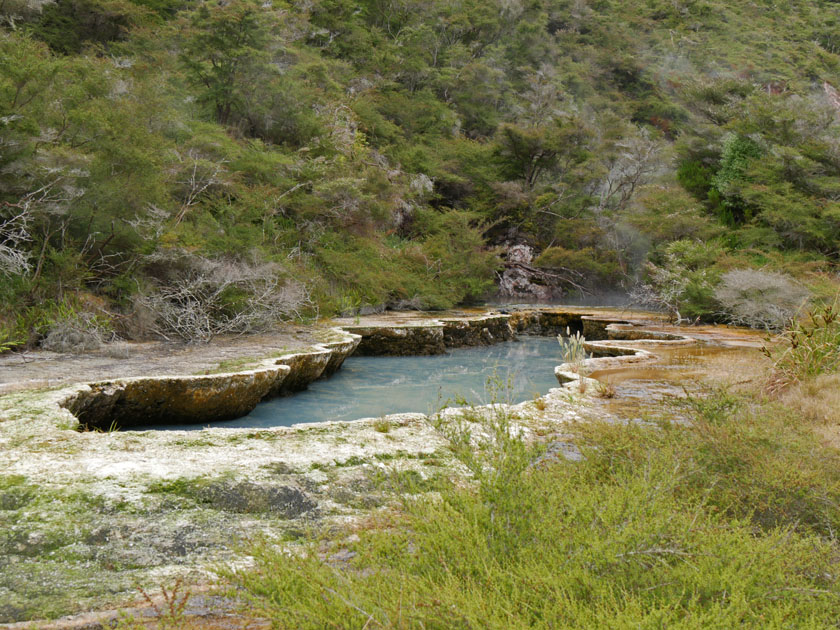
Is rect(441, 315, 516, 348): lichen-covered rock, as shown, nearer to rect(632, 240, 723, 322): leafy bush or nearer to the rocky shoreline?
rect(632, 240, 723, 322): leafy bush

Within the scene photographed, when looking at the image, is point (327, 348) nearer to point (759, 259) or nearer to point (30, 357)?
point (30, 357)

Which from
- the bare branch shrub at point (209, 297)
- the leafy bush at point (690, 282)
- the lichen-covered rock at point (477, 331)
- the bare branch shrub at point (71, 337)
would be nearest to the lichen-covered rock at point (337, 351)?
the bare branch shrub at point (209, 297)

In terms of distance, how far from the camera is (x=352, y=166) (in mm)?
17719

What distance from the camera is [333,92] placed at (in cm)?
1984

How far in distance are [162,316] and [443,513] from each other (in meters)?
8.22

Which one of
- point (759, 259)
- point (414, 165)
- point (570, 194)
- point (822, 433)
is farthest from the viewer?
point (570, 194)

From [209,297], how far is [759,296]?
12.1m

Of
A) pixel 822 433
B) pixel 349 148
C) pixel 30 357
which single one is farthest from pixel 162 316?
pixel 349 148

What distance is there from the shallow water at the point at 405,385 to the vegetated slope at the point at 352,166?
7.02 feet

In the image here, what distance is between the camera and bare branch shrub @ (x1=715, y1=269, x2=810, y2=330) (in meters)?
12.3

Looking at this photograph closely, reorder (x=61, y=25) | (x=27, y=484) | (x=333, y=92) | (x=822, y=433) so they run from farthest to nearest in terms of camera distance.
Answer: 1. (x=333, y=92)
2. (x=61, y=25)
3. (x=822, y=433)
4. (x=27, y=484)

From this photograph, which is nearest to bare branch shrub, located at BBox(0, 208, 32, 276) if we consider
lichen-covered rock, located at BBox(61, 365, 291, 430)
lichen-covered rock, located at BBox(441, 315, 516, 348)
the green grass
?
lichen-covered rock, located at BBox(61, 365, 291, 430)

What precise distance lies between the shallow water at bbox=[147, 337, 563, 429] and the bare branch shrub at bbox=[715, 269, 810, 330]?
435 cm

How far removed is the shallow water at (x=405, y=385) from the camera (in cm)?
723
